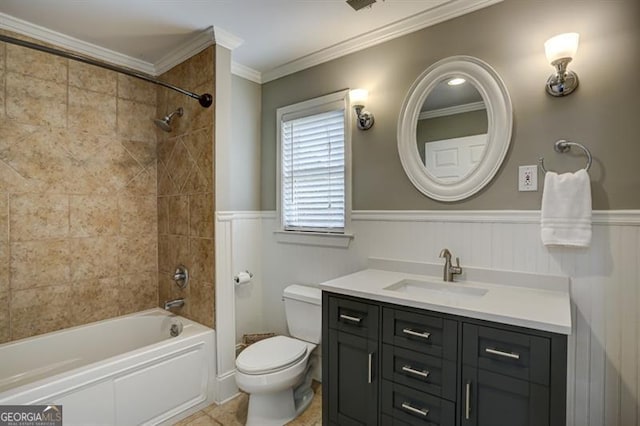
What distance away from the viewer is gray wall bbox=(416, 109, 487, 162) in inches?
72.6

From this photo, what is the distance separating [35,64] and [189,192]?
1.25 meters

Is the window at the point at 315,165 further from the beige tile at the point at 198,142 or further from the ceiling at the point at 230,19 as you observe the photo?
the beige tile at the point at 198,142

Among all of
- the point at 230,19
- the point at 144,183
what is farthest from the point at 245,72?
the point at 144,183

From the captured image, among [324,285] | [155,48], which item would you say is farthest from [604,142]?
[155,48]

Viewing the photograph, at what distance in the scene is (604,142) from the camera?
152 cm

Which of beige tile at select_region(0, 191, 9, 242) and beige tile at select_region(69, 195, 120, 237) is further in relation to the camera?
beige tile at select_region(69, 195, 120, 237)

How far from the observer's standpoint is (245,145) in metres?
2.79

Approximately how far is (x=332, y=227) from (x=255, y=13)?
1473 millimetres

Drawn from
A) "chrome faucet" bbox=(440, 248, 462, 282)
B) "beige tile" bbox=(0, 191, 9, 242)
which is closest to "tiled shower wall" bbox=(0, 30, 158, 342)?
"beige tile" bbox=(0, 191, 9, 242)

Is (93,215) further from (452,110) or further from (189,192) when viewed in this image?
(452,110)

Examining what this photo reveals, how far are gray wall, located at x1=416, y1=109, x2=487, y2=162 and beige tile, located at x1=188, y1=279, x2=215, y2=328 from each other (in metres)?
→ 1.70

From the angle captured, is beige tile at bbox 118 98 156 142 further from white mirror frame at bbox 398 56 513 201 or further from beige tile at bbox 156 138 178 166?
white mirror frame at bbox 398 56 513 201

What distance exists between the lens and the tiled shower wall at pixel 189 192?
7.64 feet

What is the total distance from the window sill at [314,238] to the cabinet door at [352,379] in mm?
745
